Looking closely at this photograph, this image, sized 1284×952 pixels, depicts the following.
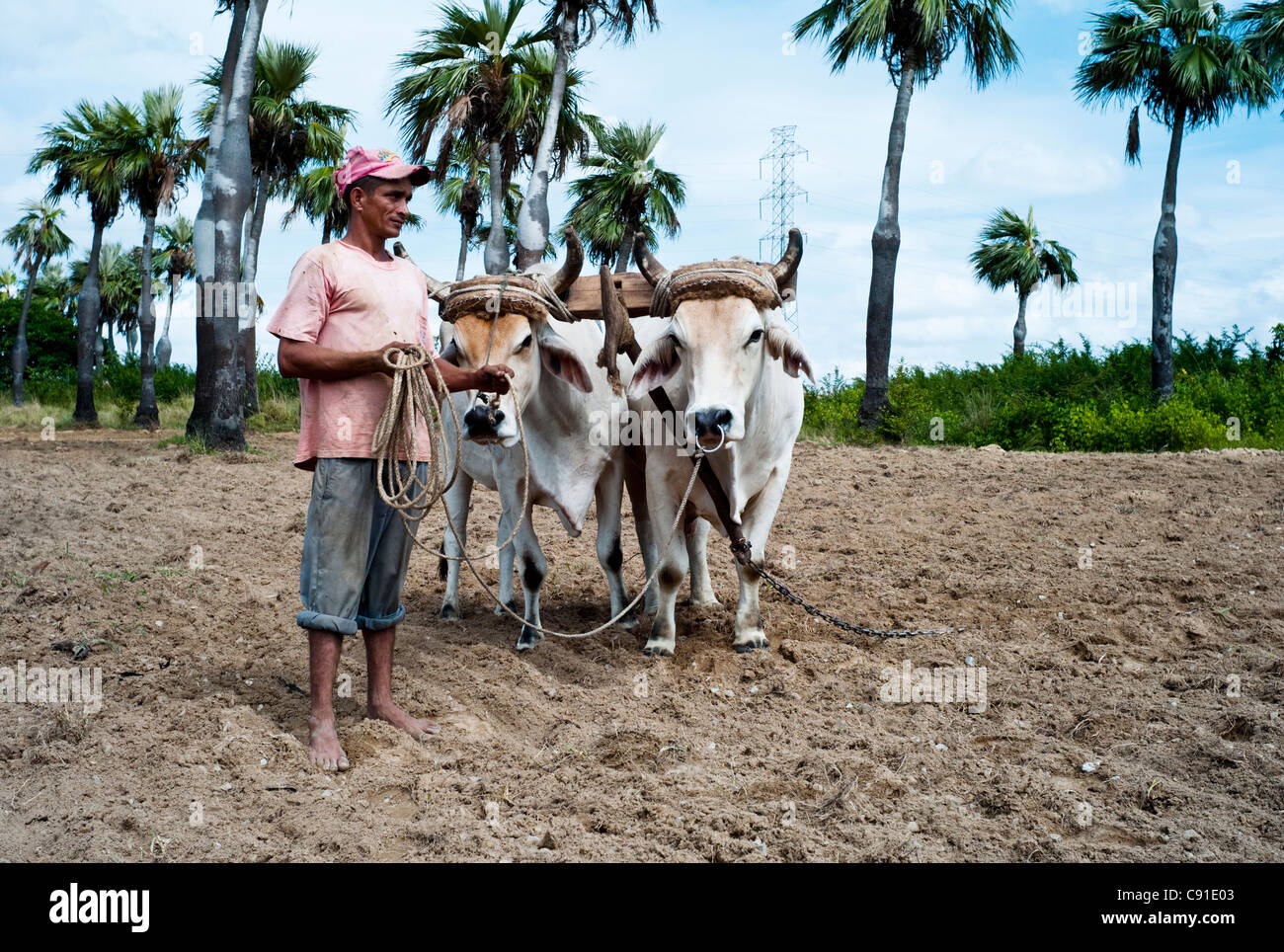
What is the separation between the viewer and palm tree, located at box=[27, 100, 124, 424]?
2536cm

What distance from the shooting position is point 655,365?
16.6ft

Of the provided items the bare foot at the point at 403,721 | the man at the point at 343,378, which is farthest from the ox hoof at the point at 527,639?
the man at the point at 343,378

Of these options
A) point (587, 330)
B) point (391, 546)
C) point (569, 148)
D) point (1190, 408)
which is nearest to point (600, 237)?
point (569, 148)

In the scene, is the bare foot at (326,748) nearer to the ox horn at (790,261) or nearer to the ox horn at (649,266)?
the ox horn at (649,266)

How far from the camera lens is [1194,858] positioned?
10.6 feet

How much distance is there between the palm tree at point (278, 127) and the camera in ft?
76.7

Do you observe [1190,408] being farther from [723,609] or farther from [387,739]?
[387,739]

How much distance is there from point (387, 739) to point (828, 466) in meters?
8.68

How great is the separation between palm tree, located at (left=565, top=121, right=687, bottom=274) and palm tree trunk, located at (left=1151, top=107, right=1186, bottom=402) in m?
13.0

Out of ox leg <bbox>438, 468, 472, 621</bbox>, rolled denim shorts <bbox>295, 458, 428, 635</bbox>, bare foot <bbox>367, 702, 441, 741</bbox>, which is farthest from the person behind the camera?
ox leg <bbox>438, 468, 472, 621</bbox>

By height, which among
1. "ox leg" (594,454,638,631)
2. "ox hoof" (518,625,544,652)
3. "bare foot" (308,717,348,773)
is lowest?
"bare foot" (308,717,348,773)

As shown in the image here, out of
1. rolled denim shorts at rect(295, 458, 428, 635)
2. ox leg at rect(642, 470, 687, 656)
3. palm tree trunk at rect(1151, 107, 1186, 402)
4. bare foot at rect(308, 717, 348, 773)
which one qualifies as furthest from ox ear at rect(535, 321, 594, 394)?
palm tree trunk at rect(1151, 107, 1186, 402)

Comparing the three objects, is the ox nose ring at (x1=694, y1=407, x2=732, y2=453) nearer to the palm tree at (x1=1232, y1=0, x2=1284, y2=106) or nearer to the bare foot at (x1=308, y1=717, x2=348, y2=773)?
the bare foot at (x1=308, y1=717, x2=348, y2=773)

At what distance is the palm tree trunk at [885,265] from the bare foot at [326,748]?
48.3ft
